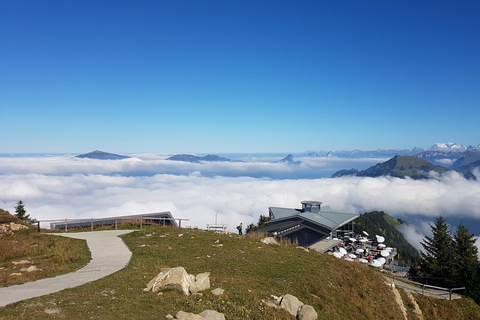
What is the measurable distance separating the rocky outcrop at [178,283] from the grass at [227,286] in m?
0.30

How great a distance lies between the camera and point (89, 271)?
16141mm

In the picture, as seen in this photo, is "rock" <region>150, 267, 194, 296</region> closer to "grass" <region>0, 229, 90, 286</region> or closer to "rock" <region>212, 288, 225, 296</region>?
"rock" <region>212, 288, 225, 296</region>

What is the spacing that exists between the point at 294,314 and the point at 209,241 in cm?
1343

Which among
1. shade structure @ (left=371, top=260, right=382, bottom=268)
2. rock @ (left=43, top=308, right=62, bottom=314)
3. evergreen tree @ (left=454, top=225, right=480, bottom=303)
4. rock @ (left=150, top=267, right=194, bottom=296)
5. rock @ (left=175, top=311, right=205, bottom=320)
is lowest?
shade structure @ (left=371, top=260, right=382, bottom=268)

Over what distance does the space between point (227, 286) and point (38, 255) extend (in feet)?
47.2

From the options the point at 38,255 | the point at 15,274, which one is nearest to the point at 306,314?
the point at 15,274

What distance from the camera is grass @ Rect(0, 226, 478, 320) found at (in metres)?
10.3

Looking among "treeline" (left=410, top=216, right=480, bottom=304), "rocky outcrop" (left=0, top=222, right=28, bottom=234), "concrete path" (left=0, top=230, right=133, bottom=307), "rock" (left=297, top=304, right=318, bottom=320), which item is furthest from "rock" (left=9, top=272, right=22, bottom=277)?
"treeline" (left=410, top=216, right=480, bottom=304)

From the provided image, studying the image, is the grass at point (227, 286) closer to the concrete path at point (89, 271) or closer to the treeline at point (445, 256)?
the concrete path at point (89, 271)

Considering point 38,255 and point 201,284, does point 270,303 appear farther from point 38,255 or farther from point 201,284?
point 38,255

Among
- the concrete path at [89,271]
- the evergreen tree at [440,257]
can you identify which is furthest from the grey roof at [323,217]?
the concrete path at [89,271]

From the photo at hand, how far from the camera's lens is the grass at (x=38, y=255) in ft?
50.8

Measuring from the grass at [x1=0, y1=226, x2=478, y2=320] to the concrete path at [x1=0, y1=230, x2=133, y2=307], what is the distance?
0.82 m

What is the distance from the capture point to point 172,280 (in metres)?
12.4
